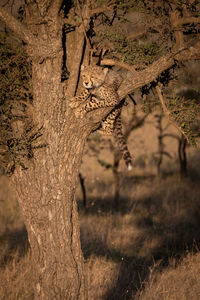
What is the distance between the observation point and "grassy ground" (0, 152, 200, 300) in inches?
178

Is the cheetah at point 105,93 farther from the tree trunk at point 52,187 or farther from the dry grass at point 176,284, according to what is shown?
the dry grass at point 176,284

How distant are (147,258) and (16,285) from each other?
100 inches

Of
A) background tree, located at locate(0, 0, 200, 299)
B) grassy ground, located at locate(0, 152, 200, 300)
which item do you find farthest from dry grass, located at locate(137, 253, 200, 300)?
background tree, located at locate(0, 0, 200, 299)

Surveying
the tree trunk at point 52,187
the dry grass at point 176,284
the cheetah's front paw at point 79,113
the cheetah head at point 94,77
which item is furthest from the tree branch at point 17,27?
the dry grass at point 176,284

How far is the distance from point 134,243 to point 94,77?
3684 mm

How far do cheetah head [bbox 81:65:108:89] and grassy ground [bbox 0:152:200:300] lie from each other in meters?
2.63

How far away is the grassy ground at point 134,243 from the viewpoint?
4.51 metres

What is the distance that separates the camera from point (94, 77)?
5008mm

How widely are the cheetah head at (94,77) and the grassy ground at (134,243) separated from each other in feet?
8.63

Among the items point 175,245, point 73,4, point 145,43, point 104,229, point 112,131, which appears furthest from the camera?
point 104,229

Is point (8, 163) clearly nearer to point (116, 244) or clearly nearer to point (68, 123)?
point (68, 123)

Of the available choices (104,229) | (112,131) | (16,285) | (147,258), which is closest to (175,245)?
(147,258)

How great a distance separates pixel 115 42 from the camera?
4199mm

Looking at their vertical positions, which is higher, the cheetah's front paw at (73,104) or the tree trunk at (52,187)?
the cheetah's front paw at (73,104)
